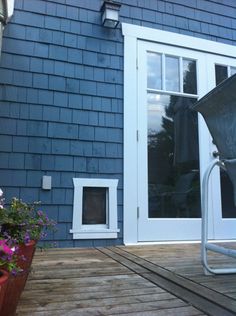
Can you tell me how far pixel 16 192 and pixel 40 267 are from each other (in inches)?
39.8

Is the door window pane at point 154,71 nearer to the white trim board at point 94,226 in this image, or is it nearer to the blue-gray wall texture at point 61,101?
the blue-gray wall texture at point 61,101

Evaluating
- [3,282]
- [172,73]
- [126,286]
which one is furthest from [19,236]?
[172,73]

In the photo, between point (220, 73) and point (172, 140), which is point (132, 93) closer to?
point (172, 140)

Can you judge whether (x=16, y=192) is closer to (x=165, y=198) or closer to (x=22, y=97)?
(x=22, y=97)

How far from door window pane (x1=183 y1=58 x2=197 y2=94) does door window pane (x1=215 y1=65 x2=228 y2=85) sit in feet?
1.03

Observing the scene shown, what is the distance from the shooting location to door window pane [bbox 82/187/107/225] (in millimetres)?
3377

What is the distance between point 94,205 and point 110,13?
1943 mm

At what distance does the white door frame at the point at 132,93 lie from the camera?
11.3 feet

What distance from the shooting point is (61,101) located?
3.41 metres

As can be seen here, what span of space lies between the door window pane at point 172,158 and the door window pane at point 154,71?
112 mm

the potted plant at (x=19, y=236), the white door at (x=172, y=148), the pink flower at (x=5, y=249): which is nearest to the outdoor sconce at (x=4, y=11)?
the white door at (x=172, y=148)

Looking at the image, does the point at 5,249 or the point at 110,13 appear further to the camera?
the point at 110,13

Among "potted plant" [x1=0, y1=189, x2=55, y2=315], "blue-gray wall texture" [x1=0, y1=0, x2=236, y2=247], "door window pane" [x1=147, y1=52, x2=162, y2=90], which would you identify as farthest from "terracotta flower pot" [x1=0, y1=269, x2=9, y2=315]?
"door window pane" [x1=147, y1=52, x2=162, y2=90]

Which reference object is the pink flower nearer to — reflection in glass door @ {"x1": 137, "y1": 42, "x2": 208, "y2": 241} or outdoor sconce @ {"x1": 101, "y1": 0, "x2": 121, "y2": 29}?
reflection in glass door @ {"x1": 137, "y1": 42, "x2": 208, "y2": 241}
